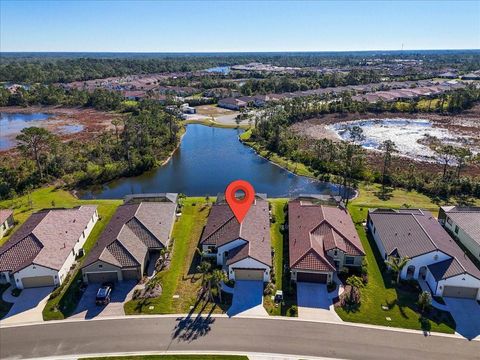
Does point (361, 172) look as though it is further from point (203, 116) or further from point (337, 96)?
point (337, 96)

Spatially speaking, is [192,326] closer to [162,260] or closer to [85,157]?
[162,260]

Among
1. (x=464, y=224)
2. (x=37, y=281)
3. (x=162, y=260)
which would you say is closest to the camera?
(x=37, y=281)

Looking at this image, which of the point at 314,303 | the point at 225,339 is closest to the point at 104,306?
the point at 225,339

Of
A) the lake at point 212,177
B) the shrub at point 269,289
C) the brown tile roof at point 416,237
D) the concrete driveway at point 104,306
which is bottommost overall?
the lake at point 212,177

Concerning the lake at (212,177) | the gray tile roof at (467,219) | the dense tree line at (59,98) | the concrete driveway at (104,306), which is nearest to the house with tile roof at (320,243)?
the gray tile roof at (467,219)

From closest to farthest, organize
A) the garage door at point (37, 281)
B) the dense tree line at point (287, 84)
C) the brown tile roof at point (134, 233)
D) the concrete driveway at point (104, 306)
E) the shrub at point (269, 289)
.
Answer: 1. the concrete driveway at point (104, 306)
2. the shrub at point (269, 289)
3. the garage door at point (37, 281)
4. the brown tile roof at point (134, 233)
5. the dense tree line at point (287, 84)

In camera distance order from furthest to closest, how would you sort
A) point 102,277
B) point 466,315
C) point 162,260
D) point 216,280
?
point 162,260 < point 102,277 < point 216,280 < point 466,315

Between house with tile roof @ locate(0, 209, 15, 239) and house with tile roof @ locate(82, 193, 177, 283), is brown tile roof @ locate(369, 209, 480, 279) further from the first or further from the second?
house with tile roof @ locate(0, 209, 15, 239)

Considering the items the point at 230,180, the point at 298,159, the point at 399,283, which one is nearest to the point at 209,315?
the point at 399,283

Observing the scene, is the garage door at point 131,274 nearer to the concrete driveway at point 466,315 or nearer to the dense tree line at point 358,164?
the concrete driveway at point 466,315
